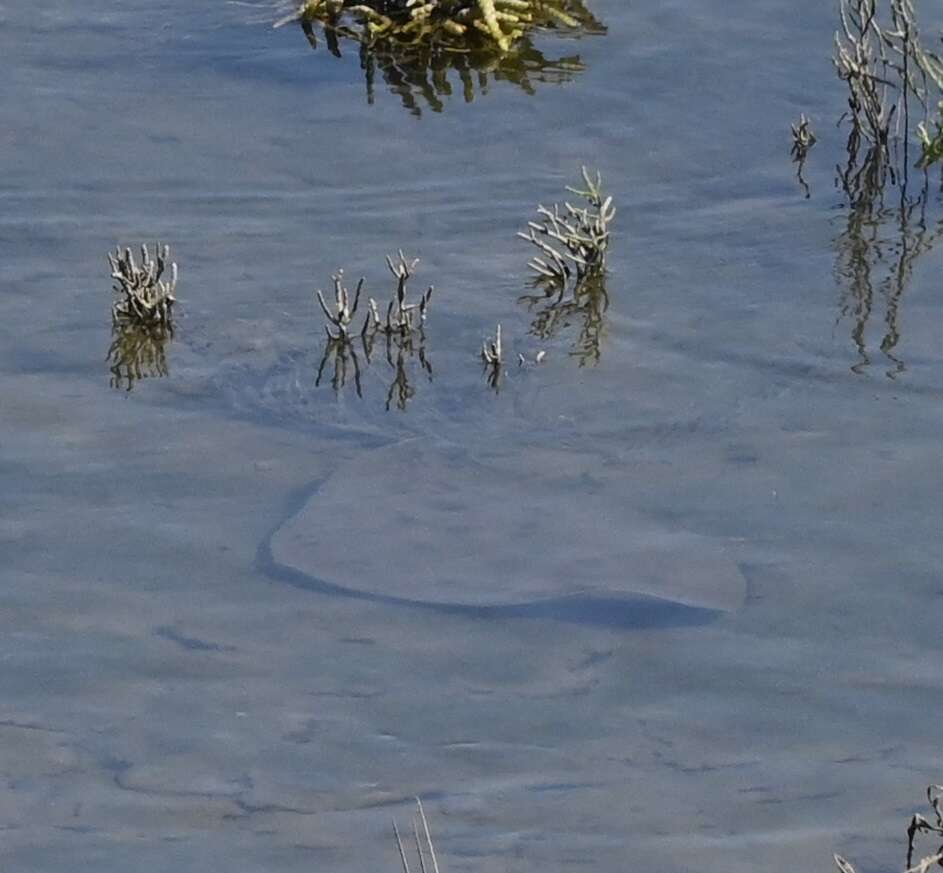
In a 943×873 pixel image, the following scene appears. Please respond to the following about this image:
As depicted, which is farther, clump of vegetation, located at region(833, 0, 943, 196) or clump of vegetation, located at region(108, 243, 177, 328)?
clump of vegetation, located at region(833, 0, 943, 196)

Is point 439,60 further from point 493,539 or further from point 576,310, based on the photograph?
point 493,539

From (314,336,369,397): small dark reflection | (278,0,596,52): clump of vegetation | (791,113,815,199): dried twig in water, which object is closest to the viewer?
(314,336,369,397): small dark reflection

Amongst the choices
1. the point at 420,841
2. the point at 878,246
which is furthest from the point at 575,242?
the point at 420,841

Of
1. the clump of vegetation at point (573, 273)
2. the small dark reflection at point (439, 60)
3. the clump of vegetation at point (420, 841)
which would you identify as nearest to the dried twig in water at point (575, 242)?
the clump of vegetation at point (573, 273)

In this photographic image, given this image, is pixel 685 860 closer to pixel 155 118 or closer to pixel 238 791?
pixel 238 791

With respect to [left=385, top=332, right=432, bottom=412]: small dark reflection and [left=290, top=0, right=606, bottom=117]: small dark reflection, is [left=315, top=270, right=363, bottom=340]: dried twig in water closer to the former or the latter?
[left=385, top=332, right=432, bottom=412]: small dark reflection

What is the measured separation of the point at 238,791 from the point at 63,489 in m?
1.79

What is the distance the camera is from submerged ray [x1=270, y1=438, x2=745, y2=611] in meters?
6.40

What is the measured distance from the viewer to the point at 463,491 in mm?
6977

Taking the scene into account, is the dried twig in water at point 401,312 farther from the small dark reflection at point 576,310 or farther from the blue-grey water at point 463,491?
the small dark reflection at point 576,310

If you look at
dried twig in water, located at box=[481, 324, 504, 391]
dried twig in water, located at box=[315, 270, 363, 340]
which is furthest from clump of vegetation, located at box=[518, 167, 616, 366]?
dried twig in water, located at box=[315, 270, 363, 340]

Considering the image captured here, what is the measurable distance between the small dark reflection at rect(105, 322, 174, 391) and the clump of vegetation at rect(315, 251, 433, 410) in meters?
0.64

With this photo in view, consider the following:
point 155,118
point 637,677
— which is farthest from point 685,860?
point 155,118

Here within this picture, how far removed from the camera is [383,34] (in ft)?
36.1
